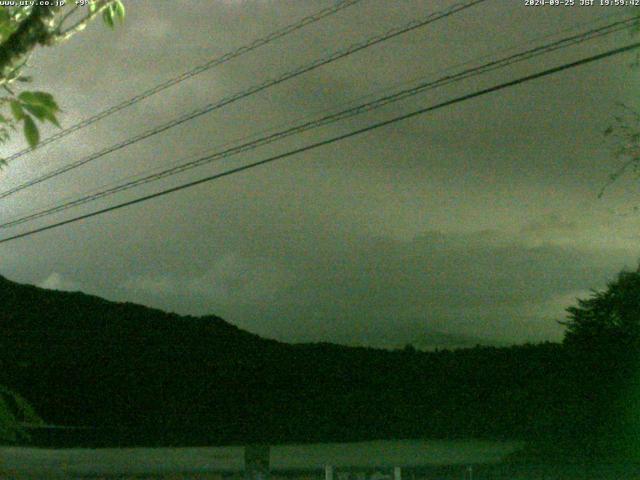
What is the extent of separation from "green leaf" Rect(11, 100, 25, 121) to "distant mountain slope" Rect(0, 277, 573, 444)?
787 inches

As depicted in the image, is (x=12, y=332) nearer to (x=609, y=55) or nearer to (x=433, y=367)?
(x=433, y=367)

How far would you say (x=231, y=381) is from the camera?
33.5 metres

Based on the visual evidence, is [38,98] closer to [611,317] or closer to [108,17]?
[108,17]

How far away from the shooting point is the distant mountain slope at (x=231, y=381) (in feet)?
79.3

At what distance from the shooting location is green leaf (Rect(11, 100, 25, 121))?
3311 millimetres

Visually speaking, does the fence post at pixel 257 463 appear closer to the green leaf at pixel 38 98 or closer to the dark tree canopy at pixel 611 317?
Result: the green leaf at pixel 38 98

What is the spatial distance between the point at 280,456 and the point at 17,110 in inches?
831

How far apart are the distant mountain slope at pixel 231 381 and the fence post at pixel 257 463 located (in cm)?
1462

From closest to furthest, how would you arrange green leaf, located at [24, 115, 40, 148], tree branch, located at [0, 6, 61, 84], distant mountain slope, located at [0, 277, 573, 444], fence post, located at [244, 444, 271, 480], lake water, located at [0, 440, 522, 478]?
green leaf, located at [24, 115, 40, 148], tree branch, located at [0, 6, 61, 84], fence post, located at [244, 444, 271, 480], lake water, located at [0, 440, 522, 478], distant mountain slope, located at [0, 277, 573, 444]

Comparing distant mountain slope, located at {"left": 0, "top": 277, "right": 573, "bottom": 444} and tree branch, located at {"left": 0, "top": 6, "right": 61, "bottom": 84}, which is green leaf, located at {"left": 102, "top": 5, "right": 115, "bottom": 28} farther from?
distant mountain slope, located at {"left": 0, "top": 277, "right": 573, "bottom": 444}

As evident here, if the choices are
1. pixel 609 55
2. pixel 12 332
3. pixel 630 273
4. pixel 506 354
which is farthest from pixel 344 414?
pixel 609 55

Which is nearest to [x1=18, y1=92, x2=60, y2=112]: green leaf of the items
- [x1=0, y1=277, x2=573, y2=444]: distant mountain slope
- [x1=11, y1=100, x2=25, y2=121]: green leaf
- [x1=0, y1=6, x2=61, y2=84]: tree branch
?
[x1=11, y1=100, x2=25, y2=121]: green leaf

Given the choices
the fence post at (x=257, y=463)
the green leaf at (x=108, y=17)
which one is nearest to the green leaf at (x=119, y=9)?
the green leaf at (x=108, y=17)

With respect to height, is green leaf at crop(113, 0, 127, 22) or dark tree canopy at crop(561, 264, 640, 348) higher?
dark tree canopy at crop(561, 264, 640, 348)
